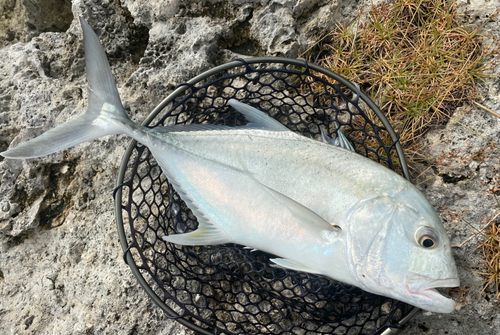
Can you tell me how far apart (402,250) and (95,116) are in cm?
150

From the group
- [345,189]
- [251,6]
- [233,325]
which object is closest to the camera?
[345,189]

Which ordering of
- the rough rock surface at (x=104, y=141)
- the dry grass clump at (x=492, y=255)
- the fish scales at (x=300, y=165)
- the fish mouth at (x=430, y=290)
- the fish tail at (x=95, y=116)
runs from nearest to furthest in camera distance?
1. the fish mouth at (x=430, y=290)
2. the fish scales at (x=300, y=165)
3. the fish tail at (x=95, y=116)
4. the dry grass clump at (x=492, y=255)
5. the rough rock surface at (x=104, y=141)

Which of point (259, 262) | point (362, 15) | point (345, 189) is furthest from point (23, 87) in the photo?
point (362, 15)

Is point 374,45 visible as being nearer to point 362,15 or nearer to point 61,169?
point 362,15

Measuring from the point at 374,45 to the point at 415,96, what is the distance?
404 millimetres

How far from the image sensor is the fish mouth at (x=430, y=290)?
131 centimetres

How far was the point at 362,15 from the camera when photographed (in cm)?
218

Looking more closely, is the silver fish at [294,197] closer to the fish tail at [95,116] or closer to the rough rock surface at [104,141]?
the fish tail at [95,116]

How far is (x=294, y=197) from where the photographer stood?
1.57m

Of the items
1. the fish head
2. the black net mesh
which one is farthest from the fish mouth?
the black net mesh

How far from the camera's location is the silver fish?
53.7 inches

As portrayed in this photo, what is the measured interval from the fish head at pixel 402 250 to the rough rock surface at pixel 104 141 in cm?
61

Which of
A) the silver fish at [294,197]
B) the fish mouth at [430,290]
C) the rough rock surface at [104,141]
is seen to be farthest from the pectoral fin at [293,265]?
the rough rock surface at [104,141]

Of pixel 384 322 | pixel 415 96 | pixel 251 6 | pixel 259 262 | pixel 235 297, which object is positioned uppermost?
pixel 251 6
